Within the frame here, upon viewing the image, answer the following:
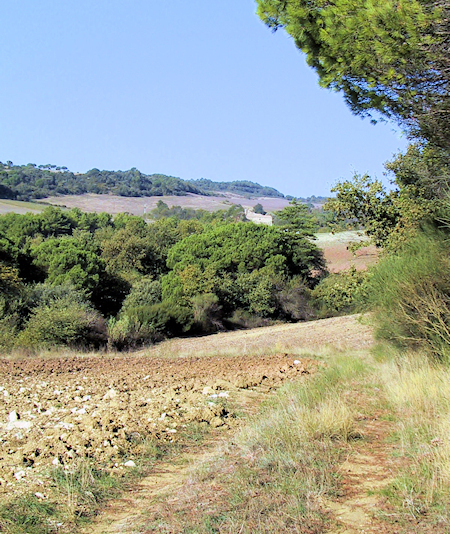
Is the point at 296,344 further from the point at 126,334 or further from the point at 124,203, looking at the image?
the point at 124,203

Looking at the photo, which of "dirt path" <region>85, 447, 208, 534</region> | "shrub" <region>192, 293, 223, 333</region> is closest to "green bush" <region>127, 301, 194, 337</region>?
"shrub" <region>192, 293, 223, 333</region>

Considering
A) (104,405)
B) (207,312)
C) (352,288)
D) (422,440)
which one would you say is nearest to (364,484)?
(422,440)

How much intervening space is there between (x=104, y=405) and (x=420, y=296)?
5546mm

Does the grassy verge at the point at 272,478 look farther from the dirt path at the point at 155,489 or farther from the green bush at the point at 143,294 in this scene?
the green bush at the point at 143,294

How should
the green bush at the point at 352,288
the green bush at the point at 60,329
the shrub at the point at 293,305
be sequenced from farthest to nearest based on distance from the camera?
the shrub at the point at 293,305 → the green bush at the point at 60,329 → the green bush at the point at 352,288

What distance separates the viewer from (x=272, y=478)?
4.66 metres

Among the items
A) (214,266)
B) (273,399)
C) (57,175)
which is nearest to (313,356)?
(273,399)

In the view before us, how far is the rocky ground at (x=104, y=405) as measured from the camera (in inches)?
218

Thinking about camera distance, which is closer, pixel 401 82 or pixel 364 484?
pixel 364 484

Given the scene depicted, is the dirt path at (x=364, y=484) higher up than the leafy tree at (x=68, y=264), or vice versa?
the dirt path at (x=364, y=484)

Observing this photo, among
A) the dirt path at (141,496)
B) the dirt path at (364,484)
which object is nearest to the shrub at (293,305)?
the dirt path at (364,484)

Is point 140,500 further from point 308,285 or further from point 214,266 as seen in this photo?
point 308,285

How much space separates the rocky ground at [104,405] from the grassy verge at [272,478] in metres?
1.03

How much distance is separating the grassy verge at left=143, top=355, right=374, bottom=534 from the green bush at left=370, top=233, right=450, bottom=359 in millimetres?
2932
